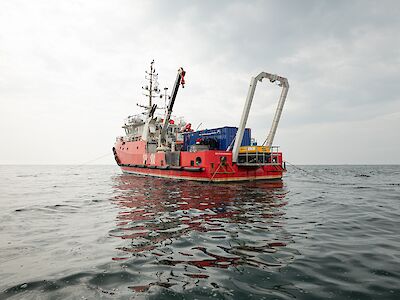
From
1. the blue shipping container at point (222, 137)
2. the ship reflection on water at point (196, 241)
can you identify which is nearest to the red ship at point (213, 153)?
the blue shipping container at point (222, 137)

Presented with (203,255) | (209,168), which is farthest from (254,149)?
(203,255)

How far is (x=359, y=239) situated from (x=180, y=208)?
6.00 m

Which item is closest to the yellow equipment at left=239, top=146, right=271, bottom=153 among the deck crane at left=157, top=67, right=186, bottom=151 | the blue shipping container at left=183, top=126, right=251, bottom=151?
the blue shipping container at left=183, top=126, right=251, bottom=151

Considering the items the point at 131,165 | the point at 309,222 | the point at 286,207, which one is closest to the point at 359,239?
the point at 309,222

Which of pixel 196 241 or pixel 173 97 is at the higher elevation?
pixel 173 97

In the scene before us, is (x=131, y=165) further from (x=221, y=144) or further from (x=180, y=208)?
(x=180, y=208)

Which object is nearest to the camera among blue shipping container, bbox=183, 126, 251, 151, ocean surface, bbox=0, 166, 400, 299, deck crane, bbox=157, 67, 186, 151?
ocean surface, bbox=0, 166, 400, 299

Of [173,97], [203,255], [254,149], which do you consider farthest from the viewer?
[173,97]

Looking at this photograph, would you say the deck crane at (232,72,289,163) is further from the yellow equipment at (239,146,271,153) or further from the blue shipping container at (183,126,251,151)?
the blue shipping container at (183,126,251,151)

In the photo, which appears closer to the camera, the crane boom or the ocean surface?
the ocean surface

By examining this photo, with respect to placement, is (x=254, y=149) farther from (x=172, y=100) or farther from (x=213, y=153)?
(x=172, y=100)

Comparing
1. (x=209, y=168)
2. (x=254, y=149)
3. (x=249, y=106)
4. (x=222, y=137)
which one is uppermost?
(x=249, y=106)

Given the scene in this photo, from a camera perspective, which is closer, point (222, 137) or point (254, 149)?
point (254, 149)

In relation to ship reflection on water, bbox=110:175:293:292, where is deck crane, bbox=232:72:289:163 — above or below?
above
